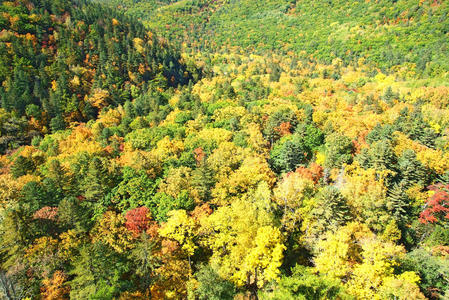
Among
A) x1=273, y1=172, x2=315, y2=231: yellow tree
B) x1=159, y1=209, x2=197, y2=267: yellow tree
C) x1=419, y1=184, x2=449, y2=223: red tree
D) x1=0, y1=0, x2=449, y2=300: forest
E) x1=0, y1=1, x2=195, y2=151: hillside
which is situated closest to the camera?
x1=0, y1=0, x2=449, y2=300: forest

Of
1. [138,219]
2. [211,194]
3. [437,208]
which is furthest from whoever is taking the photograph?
[211,194]

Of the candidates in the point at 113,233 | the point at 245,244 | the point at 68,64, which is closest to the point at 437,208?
the point at 245,244

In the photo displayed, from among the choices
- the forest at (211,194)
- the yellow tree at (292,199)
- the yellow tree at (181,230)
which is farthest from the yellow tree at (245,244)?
the yellow tree at (292,199)

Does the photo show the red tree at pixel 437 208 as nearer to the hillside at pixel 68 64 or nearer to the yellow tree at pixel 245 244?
the yellow tree at pixel 245 244

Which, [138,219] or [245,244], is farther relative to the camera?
[138,219]

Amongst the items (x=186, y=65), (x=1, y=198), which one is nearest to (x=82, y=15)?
(x=186, y=65)

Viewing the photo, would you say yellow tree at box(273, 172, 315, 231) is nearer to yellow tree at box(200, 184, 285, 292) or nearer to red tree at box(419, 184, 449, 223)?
yellow tree at box(200, 184, 285, 292)

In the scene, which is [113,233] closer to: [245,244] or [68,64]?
[245,244]

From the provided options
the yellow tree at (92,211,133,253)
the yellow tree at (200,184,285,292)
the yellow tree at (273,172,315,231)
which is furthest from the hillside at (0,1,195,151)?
the yellow tree at (273,172,315,231)

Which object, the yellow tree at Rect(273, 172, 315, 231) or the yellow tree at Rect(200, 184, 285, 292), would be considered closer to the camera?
the yellow tree at Rect(200, 184, 285, 292)
